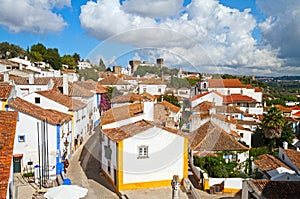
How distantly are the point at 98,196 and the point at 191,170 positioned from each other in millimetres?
6819

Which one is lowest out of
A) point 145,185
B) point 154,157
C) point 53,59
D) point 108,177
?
point 108,177

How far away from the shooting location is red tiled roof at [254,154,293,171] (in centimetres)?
1802

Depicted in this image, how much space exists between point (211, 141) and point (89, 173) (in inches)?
325

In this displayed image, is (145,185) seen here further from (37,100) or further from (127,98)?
(37,100)

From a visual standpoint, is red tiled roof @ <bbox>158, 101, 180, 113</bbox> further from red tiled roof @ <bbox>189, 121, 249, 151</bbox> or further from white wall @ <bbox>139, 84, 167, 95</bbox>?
red tiled roof @ <bbox>189, 121, 249, 151</bbox>

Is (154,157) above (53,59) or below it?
below

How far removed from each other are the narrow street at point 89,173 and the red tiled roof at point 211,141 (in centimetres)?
626

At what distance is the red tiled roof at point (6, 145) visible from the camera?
6.31 m

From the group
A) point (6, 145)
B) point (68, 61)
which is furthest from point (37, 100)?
point (68, 61)

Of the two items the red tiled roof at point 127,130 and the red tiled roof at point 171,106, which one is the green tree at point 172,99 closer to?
the red tiled roof at point 171,106

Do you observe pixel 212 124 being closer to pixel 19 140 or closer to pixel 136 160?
pixel 136 160

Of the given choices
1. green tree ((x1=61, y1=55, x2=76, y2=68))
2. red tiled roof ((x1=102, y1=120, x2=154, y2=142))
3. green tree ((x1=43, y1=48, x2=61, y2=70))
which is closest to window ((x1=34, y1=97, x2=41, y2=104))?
red tiled roof ((x1=102, y1=120, x2=154, y2=142))

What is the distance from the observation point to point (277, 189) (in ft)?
42.4

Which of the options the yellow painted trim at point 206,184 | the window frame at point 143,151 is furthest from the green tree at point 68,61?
the window frame at point 143,151
